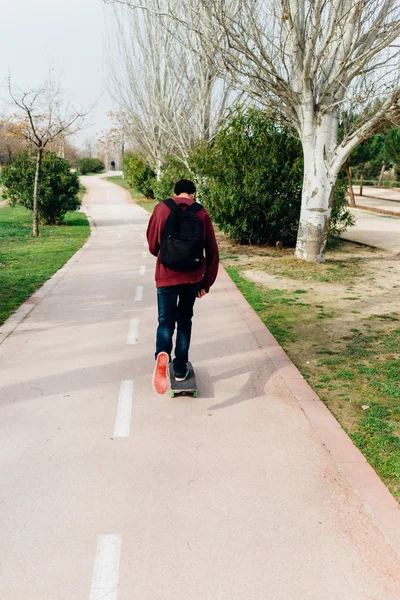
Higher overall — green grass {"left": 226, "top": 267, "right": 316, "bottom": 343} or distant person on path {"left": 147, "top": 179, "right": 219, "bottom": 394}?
distant person on path {"left": 147, "top": 179, "right": 219, "bottom": 394}

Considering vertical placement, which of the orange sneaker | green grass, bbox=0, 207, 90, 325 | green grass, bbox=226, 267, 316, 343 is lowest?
green grass, bbox=0, 207, 90, 325

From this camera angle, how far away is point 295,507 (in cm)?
308

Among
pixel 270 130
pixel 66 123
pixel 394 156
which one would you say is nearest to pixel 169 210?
pixel 270 130

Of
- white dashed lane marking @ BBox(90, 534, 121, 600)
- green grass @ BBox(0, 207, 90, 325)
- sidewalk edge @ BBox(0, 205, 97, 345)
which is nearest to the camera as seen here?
white dashed lane marking @ BBox(90, 534, 121, 600)

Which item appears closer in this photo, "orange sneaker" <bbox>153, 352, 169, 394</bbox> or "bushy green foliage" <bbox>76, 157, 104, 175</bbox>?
"orange sneaker" <bbox>153, 352, 169, 394</bbox>

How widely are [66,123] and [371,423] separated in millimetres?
17033

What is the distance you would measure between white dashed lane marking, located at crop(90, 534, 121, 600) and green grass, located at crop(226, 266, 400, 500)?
5.70 feet

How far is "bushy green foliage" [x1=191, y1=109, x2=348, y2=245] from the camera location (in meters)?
13.2

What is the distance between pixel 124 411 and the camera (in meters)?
4.38

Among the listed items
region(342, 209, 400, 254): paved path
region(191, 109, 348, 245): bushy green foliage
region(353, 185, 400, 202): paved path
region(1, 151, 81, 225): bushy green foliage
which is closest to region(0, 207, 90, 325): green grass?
region(1, 151, 81, 225): bushy green foliage

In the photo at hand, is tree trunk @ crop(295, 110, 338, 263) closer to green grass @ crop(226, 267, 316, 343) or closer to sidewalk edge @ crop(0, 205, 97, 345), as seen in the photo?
green grass @ crop(226, 267, 316, 343)

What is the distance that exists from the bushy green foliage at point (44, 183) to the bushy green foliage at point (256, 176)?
7.92m

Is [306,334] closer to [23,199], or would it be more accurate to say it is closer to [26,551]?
[26,551]

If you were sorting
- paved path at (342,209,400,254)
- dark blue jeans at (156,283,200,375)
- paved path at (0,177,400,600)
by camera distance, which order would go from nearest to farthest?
1. paved path at (0,177,400,600)
2. dark blue jeans at (156,283,200,375)
3. paved path at (342,209,400,254)
